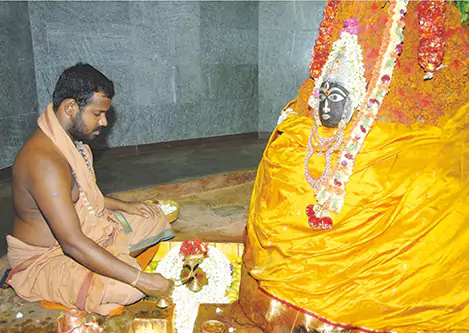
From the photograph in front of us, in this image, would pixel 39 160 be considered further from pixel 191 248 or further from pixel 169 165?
pixel 169 165

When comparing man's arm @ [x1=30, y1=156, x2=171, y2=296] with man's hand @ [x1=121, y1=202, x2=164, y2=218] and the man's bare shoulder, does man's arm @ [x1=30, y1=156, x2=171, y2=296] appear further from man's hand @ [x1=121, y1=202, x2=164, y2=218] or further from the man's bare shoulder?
man's hand @ [x1=121, y1=202, x2=164, y2=218]

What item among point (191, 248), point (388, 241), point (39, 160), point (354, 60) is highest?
point (354, 60)

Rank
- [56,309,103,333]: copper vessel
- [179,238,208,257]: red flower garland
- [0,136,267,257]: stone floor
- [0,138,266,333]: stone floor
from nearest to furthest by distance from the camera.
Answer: [56,309,103,333]: copper vessel
[0,138,266,333]: stone floor
[179,238,208,257]: red flower garland
[0,136,267,257]: stone floor

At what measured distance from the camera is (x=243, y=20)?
308 inches

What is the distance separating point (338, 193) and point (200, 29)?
562 centimetres

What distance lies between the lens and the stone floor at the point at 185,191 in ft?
8.46

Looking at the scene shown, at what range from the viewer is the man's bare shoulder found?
234 cm

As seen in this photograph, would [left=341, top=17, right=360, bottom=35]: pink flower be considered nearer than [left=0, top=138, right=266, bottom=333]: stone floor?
No

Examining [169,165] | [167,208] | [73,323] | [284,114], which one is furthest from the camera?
[169,165]

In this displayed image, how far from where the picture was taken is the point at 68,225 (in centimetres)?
234

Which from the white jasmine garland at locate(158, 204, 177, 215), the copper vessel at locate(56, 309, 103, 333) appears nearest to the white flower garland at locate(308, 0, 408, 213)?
the copper vessel at locate(56, 309, 103, 333)

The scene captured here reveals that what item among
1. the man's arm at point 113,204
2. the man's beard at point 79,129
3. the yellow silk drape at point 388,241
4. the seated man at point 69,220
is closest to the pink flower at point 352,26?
the yellow silk drape at point 388,241

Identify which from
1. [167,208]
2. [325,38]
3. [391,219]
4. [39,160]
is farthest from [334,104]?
[167,208]

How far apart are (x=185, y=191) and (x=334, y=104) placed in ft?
10.1
